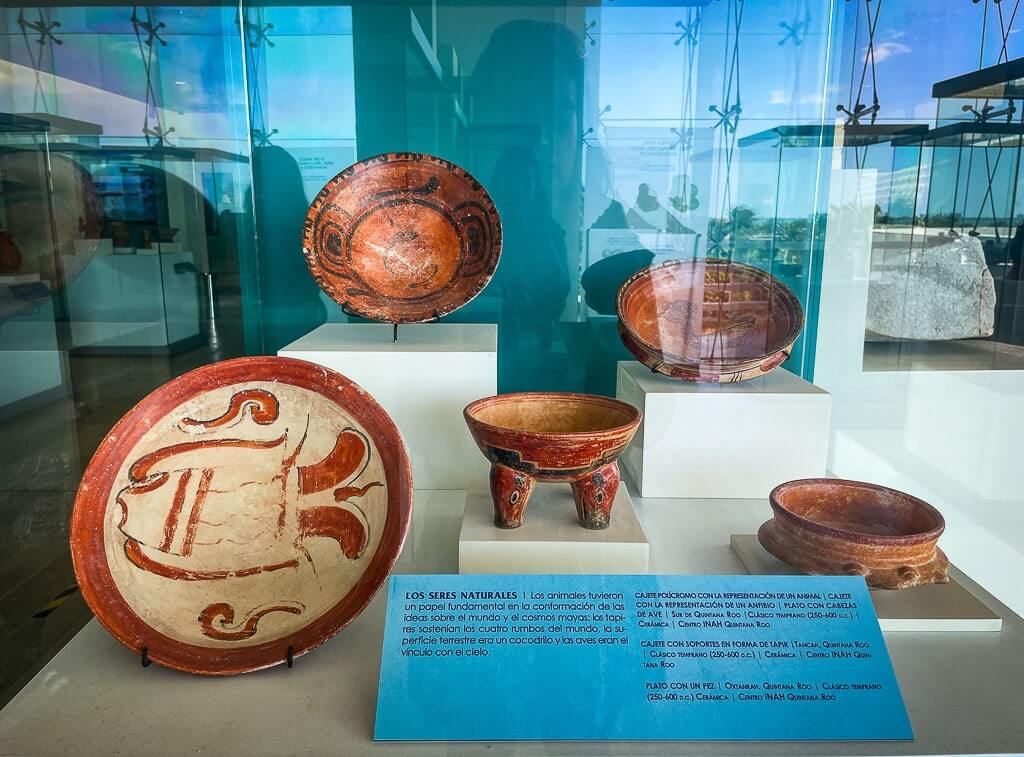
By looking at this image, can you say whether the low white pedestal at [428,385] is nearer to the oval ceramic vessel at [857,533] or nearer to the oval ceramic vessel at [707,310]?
the oval ceramic vessel at [707,310]

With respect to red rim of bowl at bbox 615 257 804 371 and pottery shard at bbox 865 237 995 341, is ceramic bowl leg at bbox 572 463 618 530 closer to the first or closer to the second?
red rim of bowl at bbox 615 257 804 371

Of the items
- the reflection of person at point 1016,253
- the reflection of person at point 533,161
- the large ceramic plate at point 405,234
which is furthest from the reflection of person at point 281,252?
the reflection of person at point 1016,253

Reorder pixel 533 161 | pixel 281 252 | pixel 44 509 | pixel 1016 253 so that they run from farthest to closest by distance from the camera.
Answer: pixel 281 252 < pixel 533 161 < pixel 1016 253 < pixel 44 509

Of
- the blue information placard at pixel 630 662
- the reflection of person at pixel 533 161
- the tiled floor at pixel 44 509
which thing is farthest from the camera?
the reflection of person at pixel 533 161

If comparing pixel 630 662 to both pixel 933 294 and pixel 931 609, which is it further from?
pixel 933 294

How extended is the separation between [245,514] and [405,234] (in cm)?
83

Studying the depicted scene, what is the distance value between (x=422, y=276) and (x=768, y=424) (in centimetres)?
80

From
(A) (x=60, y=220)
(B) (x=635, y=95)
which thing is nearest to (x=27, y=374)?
(A) (x=60, y=220)

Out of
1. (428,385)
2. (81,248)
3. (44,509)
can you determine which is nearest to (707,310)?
(428,385)

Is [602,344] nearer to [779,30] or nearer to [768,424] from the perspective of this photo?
[768,424]

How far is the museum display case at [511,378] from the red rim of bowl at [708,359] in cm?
1

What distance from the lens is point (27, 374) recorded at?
50.1 inches

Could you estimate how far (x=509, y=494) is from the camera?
1.29 m

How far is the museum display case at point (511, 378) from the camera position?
3.19 feet
